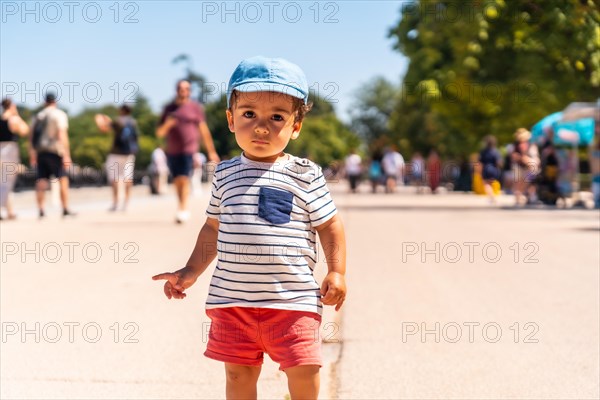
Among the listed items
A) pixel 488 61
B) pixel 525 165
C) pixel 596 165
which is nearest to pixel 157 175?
pixel 488 61

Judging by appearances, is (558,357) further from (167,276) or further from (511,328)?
(167,276)

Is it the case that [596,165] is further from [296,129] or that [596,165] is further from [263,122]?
[263,122]

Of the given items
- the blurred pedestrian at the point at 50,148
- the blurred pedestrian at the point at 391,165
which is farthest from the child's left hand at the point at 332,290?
the blurred pedestrian at the point at 391,165

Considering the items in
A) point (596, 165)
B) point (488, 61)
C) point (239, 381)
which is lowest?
point (239, 381)

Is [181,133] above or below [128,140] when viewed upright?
below

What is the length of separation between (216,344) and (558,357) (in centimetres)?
252

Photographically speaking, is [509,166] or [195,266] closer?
[195,266]

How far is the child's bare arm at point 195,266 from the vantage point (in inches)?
128

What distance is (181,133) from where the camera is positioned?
1378 cm

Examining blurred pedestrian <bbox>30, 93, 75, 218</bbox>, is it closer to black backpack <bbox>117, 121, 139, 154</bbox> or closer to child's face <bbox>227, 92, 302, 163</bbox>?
black backpack <bbox>117, 121, 139, 154</bbox>

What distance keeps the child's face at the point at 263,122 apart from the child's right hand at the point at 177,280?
49 cm

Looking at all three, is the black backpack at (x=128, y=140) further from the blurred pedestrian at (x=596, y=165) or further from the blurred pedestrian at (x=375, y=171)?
the blurred pedestrian at (x=375, y=171)

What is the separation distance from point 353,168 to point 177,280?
37192 millimetres

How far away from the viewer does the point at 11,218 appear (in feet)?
48.0
